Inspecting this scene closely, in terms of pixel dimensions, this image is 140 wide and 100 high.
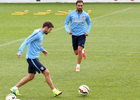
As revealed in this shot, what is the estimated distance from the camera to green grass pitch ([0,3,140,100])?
1070 cm

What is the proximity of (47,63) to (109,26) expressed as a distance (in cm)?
1246

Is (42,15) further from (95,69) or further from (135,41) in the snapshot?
(95,69)

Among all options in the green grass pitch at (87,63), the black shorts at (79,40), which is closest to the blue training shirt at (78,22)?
the black shorts at (79,40)

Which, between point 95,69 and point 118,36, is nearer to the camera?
point 95,69

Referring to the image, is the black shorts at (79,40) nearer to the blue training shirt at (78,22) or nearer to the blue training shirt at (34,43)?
the blue training shirt at (78,22)

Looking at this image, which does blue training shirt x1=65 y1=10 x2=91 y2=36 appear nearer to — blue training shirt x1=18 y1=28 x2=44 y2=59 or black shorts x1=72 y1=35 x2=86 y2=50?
black shorts x1=72 y1=35 x2=86 y2=50

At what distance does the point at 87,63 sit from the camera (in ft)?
49.0

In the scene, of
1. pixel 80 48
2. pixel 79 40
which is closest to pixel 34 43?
→ pixel 80 48

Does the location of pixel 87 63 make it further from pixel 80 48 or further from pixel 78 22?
pixel 78 22

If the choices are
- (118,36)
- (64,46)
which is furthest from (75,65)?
(118,36)

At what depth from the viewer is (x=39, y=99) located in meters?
10.0

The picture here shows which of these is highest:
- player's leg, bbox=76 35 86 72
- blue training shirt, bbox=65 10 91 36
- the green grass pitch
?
Answer: blue training shirt, bbox=65 10 91 36

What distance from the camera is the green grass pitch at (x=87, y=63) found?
1070cm

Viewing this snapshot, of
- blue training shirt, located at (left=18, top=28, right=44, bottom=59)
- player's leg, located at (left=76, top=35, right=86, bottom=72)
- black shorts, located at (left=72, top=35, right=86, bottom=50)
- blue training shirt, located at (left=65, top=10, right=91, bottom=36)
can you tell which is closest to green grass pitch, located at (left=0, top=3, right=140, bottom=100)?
player's leg, located at (left=76, top=35, right=86, bottom=72)
